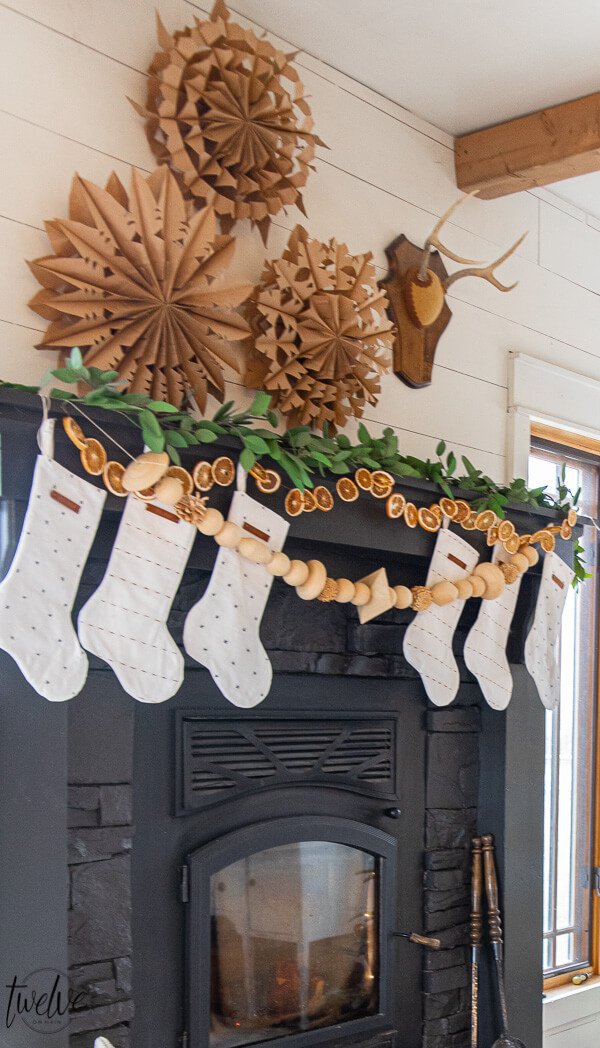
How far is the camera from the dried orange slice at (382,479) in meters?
1.80

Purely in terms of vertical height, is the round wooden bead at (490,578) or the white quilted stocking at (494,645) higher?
the round wooden bead at (490,578)

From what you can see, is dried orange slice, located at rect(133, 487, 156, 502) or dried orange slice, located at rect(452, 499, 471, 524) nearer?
dried orange slice, located at rect(133, 487, 156, 502)

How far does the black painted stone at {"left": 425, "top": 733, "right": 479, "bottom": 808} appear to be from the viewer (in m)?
2.14

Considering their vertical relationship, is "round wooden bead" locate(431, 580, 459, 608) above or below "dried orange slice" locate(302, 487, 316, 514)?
below

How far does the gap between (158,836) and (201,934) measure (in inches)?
7.8

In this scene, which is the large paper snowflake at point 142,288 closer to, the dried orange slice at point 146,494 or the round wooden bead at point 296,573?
the dried orange slice at point 146,494

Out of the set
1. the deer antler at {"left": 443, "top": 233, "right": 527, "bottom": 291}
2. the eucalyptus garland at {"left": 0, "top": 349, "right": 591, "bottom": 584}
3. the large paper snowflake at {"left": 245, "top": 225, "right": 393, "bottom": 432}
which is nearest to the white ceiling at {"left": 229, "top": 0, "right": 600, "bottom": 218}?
the deer antler at {"left": 443, "top": 233, "right": 527, "bottom": 291}

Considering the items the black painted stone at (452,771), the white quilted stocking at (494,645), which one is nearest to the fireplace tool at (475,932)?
the black painted stone at (452,771)

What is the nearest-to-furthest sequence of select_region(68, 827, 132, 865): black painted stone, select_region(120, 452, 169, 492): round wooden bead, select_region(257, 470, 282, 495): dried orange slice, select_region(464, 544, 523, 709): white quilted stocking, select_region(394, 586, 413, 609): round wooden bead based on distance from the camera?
select_region(120, 452, 169, 492): round wooden bead → select_region(68, 827, 132, 865): black painted stone → select_region(257, 470, 282, 495): dried orange slice → select_region(394, 586, 413, 609): round wooden bead → select_region(464, 544, 523, 709): white quilted stocking

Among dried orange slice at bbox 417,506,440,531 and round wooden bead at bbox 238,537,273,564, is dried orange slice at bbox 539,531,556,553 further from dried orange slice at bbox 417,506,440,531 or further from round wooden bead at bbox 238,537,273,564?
round wooden bead at bbox 238,537,273,564

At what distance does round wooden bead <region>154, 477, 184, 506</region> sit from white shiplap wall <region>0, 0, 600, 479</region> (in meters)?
0.28

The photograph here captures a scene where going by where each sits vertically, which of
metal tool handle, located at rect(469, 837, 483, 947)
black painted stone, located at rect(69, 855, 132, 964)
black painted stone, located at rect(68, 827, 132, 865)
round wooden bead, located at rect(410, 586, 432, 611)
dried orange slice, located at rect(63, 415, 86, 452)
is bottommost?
metal tool handle, located at rect(469, 837, 483, 947)

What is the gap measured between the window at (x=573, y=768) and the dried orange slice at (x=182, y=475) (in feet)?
4.65

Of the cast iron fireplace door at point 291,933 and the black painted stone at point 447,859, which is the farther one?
the black painted stone at point 447,859
